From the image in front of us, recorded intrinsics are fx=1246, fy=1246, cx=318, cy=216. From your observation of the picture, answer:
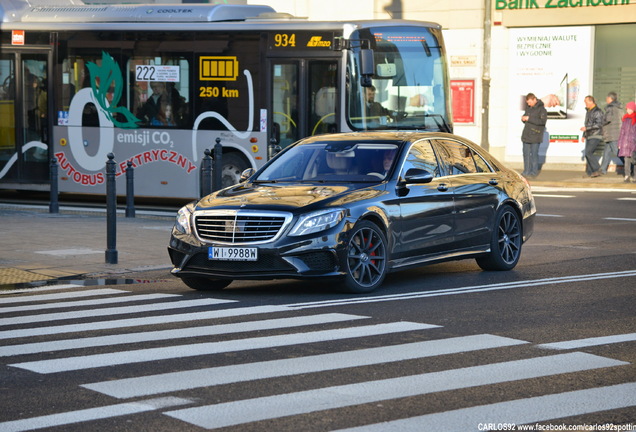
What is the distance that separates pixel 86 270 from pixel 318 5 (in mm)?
24646

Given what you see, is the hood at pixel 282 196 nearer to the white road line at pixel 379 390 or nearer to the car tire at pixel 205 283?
the car tire at pixel 205 283

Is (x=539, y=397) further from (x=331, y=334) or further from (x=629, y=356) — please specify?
(x=331, y=334)

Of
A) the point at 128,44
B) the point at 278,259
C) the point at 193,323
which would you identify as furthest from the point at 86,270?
the point at 128,44

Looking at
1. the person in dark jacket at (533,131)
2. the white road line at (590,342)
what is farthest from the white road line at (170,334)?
the person in dark jacket at (533,131)

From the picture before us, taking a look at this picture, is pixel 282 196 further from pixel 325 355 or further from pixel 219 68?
pixel 219 68

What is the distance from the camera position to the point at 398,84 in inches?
807

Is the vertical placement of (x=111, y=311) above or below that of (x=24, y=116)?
below

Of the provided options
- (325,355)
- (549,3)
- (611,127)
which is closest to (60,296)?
(325,355)

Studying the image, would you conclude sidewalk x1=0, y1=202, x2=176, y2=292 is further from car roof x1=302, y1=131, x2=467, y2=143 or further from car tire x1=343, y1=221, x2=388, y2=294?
car tire x1=343, y1=221, x2=388, y2=294

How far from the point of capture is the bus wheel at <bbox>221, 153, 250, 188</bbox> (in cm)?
2125

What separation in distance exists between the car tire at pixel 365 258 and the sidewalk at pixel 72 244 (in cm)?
296

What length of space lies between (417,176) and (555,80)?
22.2 meters

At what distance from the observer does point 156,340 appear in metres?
8.70

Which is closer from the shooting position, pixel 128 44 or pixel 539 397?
pixel 539 397
